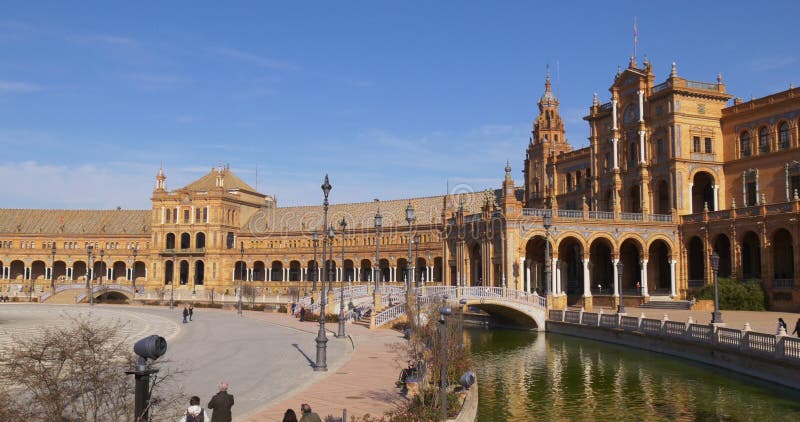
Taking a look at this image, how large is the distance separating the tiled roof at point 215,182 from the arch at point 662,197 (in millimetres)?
73628

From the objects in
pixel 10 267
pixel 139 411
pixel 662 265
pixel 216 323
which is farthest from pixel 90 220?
pixel 139 411

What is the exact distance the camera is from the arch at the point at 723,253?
5644cm

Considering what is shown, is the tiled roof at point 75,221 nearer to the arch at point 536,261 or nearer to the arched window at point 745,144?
the arch at point 536,261

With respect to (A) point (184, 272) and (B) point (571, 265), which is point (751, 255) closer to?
(B) point (571, 265)

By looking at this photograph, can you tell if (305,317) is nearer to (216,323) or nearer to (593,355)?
(216,323)

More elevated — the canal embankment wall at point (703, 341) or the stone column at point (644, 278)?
the stone column at point (644, 278)

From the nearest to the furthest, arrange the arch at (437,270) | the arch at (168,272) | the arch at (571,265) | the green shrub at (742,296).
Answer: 1. the green shrub at (742,296)
2. the arch at (571,265)
3. the arch at (437,270)
4. the arch at (168,272)

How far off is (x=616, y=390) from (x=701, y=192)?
42.3 metres

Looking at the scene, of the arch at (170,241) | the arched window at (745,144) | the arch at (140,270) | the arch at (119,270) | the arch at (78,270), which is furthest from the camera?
the arch at (78,270)

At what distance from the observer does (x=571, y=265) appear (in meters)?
68.1

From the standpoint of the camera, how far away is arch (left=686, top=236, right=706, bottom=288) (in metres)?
58.3

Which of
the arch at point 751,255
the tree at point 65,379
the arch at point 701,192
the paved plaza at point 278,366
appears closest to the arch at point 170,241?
the paved plaza at point 278,366

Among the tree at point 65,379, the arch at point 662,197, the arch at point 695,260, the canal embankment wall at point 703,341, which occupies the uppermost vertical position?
the arch at point 662,197

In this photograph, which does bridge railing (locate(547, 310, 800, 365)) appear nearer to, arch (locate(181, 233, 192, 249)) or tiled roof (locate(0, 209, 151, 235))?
arch (locate(181, 233, 192, 249))
